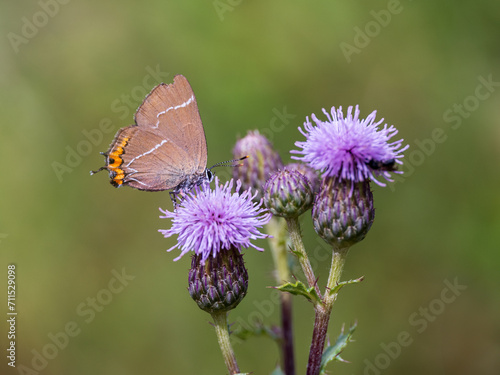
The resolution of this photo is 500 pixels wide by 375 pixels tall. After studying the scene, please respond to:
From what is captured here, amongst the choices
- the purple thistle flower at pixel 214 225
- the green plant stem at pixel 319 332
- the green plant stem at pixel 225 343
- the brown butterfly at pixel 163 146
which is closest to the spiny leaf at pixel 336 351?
the green plant stem at pixel 319 332

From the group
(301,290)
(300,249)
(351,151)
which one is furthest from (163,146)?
(301,290)

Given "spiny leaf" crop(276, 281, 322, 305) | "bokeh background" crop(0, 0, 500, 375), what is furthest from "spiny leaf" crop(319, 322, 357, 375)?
"bokeh background" crop(0, 0, 500, 375)

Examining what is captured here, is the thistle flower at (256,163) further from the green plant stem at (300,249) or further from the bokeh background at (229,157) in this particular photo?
the bokeh background at (229,157)

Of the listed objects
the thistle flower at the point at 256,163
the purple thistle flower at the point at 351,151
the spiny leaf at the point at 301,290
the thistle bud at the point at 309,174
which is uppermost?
the thistle flower at the point at 256,163

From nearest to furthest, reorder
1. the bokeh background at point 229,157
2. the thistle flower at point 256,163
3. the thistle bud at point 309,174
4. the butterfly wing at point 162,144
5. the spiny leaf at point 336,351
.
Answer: the spiny leaf at point 336,351 → the butterfly wing at point 162,144 → the thistle bud at point 309,174 → the thistle flower at point 256,163 → the bokeh background at point 229,157

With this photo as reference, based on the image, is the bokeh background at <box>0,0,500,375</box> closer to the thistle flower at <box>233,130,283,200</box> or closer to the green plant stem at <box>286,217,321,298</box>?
the thistle flower at <box>233,130,283,200</box>

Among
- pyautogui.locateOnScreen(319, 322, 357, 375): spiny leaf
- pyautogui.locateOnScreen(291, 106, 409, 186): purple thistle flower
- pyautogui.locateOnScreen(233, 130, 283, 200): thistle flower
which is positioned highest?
pyautogui.locateOnScreen(233, 130, 283, 200): thistle flower

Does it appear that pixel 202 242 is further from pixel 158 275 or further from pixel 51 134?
pixel 51 134
